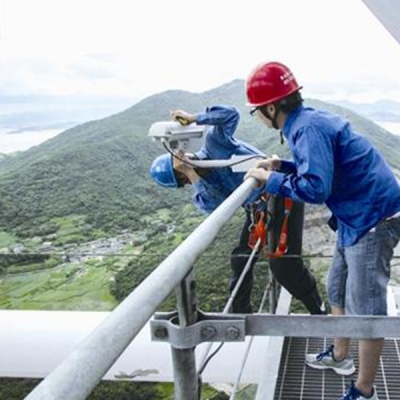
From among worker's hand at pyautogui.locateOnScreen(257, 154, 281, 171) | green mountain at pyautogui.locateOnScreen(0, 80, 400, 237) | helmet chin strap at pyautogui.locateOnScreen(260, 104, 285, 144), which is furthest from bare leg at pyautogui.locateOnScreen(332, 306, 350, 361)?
green mountain at pyautogui.locateOnScreen(0, 80, 400, 237)

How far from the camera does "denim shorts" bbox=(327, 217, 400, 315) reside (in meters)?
1.26

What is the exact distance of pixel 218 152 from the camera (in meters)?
1.98

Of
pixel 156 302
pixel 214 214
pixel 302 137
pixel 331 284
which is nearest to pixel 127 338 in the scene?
pixel 156 302

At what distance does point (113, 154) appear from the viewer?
1004cm

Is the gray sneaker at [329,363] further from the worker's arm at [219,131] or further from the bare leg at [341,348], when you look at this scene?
the worker's arm at [219,131]

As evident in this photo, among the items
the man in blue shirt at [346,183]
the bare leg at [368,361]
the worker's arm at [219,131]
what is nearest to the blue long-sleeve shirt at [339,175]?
the man in blue shirt at [346,183]

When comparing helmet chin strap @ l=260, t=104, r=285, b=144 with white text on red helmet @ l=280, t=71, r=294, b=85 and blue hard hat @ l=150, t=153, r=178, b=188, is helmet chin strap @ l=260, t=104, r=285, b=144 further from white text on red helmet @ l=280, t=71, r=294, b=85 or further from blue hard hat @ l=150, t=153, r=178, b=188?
blue hard hat @ l=150, t=153, r=178, b=188

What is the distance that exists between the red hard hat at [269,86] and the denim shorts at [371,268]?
0.37 meters

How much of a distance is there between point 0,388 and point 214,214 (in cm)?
965

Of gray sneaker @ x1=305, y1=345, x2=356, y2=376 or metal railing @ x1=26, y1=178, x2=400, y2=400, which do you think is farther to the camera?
gray sneaker @ x1=305, y1=345, x2=356, y2=376

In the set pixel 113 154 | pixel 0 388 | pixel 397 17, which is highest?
pixel 397 17

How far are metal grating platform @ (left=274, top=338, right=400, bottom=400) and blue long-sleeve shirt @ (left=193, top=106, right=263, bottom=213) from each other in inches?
20.7

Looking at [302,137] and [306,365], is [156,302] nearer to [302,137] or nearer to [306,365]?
[302,137]

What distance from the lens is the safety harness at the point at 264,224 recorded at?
5.73 feet
